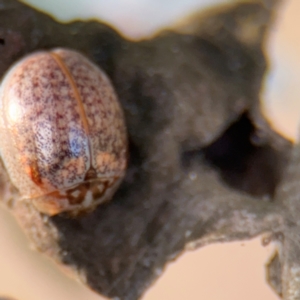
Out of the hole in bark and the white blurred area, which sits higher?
the white blurred area

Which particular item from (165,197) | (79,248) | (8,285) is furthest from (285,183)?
(8,285)

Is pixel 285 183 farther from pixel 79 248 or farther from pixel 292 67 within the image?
pixel 79 248

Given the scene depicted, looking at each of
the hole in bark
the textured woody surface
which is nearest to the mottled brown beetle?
the textured woody surface

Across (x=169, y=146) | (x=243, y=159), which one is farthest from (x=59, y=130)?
(x=243, y=159)

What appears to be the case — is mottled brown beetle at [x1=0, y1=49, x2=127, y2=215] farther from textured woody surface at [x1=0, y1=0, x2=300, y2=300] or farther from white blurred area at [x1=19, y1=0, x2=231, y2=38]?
white blurred area at [x1=19, y1=0, x2=231, y2=38]

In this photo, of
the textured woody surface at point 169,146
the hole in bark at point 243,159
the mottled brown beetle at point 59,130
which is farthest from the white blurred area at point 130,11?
the hole in bark at point 243,159

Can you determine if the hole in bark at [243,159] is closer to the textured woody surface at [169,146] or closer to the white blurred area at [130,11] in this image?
the textured woody surface at [169,146]

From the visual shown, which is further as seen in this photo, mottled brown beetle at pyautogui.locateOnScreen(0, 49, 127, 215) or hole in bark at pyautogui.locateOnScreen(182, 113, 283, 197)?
hole in bark at pyautogui.locateOnScreen(182, 113, 283, 197)
